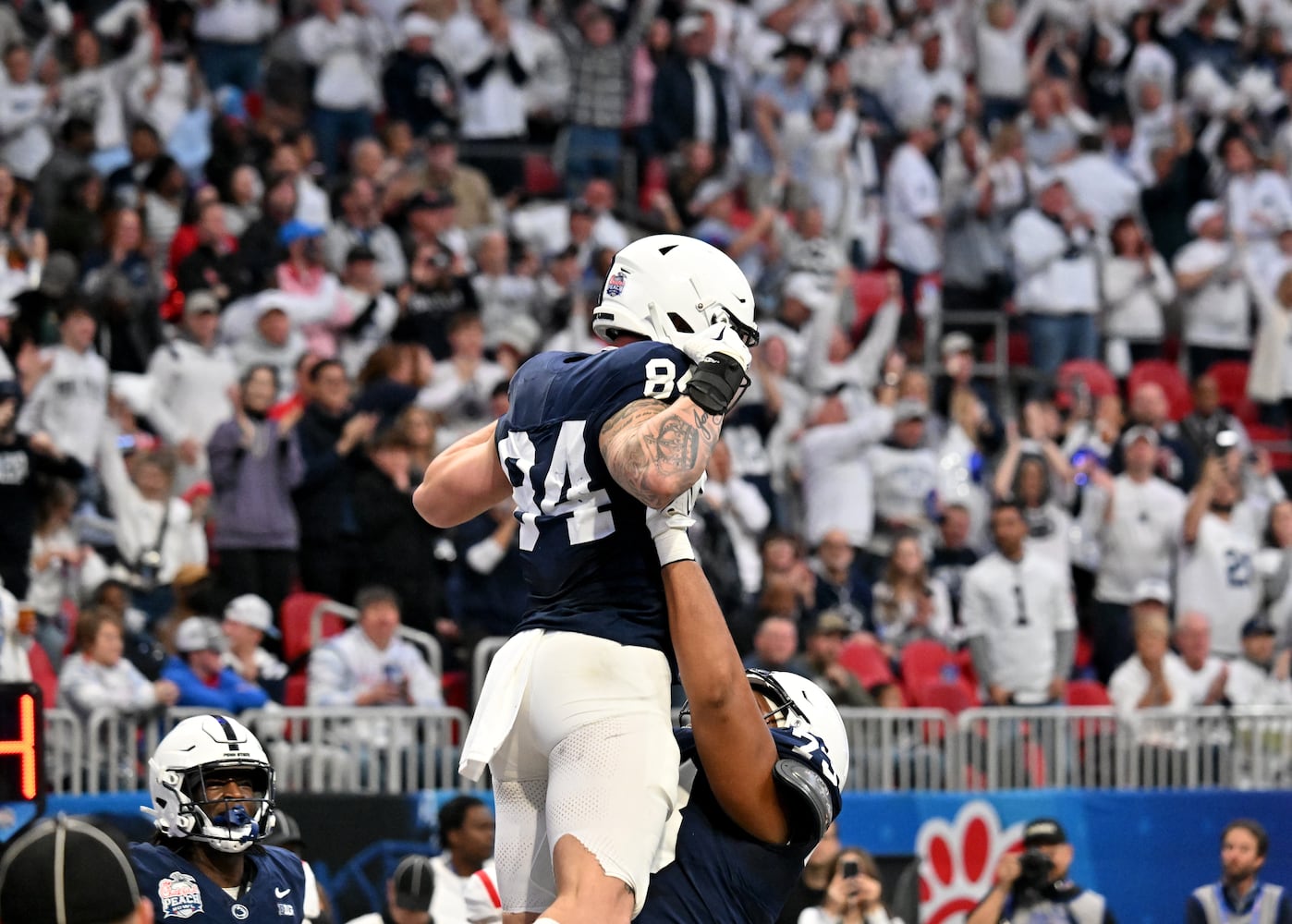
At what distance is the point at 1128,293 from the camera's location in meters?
18.8

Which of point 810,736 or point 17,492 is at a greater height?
point 17,492

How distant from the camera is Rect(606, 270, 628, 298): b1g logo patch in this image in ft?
18.3

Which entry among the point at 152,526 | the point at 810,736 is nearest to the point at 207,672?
the point at 152,526

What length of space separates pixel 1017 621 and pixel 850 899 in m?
4.42

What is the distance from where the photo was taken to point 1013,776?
12922 millimetres

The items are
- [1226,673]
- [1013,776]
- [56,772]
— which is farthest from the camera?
[1226,673]

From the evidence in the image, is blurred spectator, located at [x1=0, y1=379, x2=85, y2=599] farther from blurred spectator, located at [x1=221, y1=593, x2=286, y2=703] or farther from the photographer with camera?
the photographer with camera

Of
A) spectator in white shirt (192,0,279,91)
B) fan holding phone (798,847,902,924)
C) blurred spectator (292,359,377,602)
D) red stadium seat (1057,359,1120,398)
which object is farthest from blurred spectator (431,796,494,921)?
spectator in white shirt (192,0,279,91)

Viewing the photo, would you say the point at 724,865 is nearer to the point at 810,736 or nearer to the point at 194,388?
the point at 810,736

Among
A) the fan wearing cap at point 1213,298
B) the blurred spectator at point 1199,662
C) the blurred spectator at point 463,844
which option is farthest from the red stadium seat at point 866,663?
the fan wearing cap at point 1213,298

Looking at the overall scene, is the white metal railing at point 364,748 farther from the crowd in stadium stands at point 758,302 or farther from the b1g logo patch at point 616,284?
the b1g logo patch at point 616,284

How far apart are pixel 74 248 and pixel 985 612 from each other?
645cm

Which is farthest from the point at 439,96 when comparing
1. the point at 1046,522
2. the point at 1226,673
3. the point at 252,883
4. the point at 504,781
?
the point at 504,781

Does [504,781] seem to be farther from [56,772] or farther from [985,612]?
[985,612]
